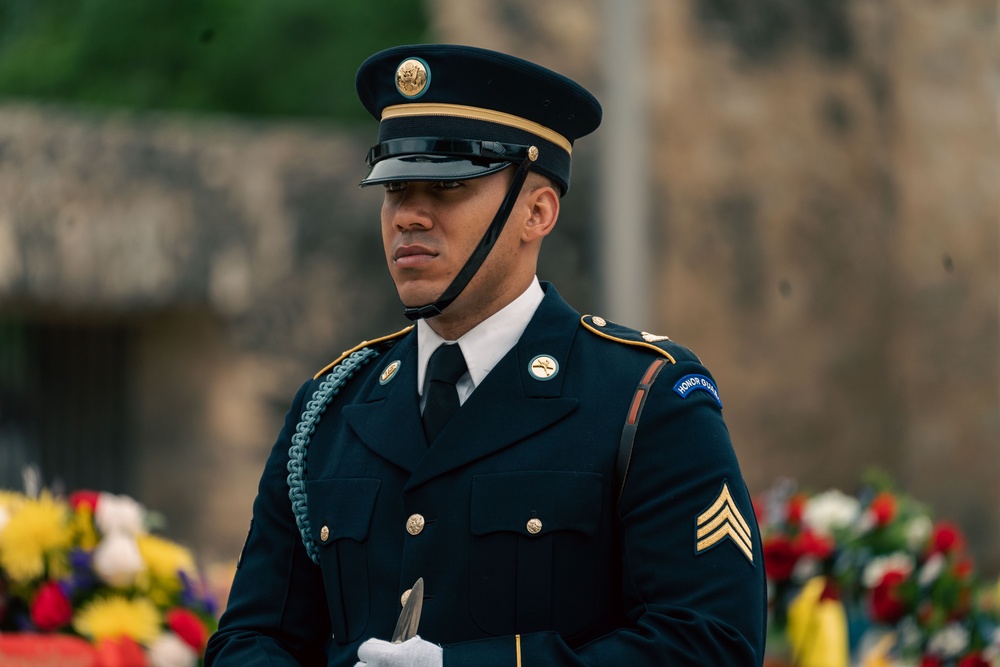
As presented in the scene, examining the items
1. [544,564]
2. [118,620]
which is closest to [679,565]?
[544,564]

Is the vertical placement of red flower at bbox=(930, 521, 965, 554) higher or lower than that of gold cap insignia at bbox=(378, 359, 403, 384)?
lower

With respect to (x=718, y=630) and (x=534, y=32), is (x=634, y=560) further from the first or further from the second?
(x=534, y=32)

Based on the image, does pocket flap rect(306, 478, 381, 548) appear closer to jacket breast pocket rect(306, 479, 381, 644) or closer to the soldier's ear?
jacket breast pocket rect(306, 479, 381, 644)

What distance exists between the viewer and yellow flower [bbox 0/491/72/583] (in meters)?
4.10

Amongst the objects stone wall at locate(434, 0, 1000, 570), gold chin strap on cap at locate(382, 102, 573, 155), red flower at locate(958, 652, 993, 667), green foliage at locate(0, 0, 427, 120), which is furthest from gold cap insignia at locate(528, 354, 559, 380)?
green foliage at locate(0, 0, 427, 120)

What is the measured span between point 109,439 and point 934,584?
19.5 feet

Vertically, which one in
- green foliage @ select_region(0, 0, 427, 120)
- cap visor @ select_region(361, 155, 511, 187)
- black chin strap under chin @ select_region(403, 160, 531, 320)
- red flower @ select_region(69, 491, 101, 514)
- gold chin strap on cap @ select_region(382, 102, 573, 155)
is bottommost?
red flower @ select_region(69, 491, 101, 514)

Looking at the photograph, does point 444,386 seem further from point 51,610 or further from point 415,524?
point 51,610

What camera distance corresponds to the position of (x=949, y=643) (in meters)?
4.49

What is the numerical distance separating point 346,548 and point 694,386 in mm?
602

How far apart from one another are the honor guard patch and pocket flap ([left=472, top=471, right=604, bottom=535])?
189mm

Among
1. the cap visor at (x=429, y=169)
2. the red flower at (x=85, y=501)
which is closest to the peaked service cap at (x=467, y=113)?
the cap visor at (x=429, y=169)

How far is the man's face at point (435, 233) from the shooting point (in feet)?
7.65

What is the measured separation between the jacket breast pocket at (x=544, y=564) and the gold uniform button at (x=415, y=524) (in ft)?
0.36
